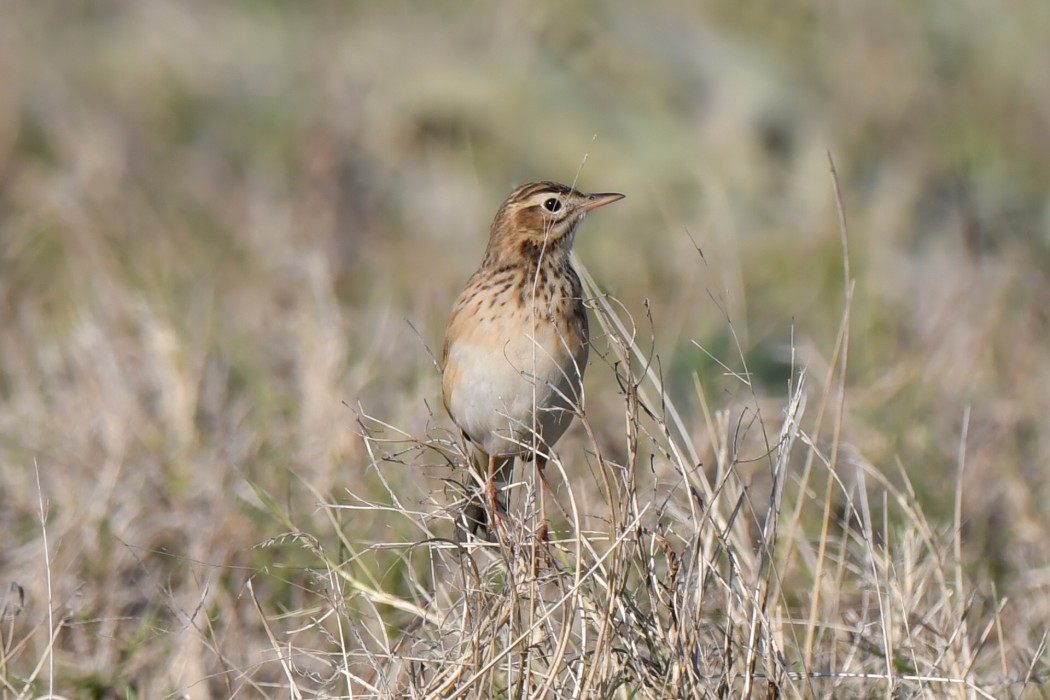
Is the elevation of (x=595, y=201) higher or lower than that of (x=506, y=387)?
higher

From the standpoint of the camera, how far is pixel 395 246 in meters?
9.20

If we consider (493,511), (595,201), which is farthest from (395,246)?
(493,511)

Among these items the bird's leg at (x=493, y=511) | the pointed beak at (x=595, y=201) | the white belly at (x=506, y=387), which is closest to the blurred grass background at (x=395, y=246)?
the bird's leg at (x=493, y=511)

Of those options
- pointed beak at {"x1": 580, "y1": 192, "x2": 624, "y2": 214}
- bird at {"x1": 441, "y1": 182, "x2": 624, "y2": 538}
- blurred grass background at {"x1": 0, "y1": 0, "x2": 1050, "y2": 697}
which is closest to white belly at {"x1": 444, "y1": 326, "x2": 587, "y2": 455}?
bird at {"x1": 441, "y1": 182, "x2": 624, "y2": 538}

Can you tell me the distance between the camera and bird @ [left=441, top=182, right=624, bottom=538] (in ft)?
14.4

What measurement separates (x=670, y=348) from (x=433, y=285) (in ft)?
6.28

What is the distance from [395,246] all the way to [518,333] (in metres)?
4.78

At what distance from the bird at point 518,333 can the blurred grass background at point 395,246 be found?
1.17ft

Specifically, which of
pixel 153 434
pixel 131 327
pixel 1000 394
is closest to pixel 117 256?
pixel 131 327

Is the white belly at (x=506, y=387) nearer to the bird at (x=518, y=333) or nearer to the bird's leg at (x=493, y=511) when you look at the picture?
the bird at (x=518, y=333)

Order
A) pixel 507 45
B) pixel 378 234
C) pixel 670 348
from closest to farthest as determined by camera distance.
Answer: pixel 670 348, pixel 378 234, pixel 507 45

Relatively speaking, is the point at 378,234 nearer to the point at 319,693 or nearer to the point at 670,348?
the point at 670,348

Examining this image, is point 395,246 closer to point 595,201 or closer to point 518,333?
point 595,201

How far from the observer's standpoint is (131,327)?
6879 millimetres
